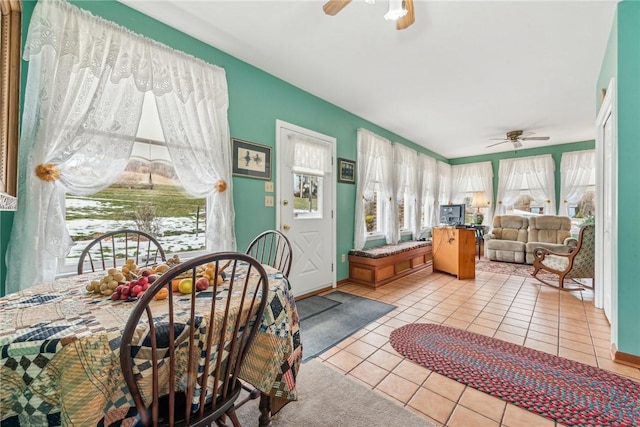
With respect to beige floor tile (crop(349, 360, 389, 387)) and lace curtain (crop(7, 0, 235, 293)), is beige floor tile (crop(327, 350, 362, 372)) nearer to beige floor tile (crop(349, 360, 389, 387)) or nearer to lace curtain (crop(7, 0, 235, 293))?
beige floor tile (crop(349, 360, 389, 387))

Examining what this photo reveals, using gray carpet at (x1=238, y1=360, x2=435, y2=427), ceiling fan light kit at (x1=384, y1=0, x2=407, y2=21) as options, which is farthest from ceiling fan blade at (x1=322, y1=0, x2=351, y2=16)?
gray carpet at (x1=238, y1=360, x2=435, y2=427)

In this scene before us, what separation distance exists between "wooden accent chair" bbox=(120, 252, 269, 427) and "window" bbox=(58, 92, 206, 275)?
4.30ft

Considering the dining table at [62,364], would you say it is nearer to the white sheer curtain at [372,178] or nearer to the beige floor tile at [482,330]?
the beige floor tile at [482,330]

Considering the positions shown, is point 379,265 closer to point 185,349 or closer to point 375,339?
point 375,339

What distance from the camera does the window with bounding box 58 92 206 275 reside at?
1.83 metres

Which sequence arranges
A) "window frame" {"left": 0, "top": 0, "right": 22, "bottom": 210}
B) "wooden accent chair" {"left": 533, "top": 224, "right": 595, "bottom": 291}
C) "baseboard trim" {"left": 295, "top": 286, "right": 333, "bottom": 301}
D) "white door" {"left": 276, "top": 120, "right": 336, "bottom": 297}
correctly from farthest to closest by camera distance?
"wooden accent chair" {"left": 533, "top": 224, "right": 595, "bottom": 291} → "baseboard trim" {"left": 295, "top": 286, "right": 333, "bottom": 301} → "white door" {"left": 276, "top": 120, "right": 336, "bottom": 297} → "window frame" {"left": 0, "top": 0, "right": 22, "bottom": 210}

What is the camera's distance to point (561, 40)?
2.34 m

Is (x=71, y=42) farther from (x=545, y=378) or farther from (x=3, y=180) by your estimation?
(x=545, y=378)

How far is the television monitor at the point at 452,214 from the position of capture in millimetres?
4512

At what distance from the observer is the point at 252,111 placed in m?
2.74

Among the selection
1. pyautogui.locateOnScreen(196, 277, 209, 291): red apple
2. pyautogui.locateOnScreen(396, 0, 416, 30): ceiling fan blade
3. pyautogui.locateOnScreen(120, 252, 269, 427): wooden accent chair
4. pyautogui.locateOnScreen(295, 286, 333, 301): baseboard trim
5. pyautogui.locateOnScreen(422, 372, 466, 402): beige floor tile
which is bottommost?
pyautogui.locateOnScreen(422, 372, 466, 402): beige floor tile

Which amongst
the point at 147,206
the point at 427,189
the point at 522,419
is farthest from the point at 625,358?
the point at 427,189

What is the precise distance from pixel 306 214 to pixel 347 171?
3.49 ft

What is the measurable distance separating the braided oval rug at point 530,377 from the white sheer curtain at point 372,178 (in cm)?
210
